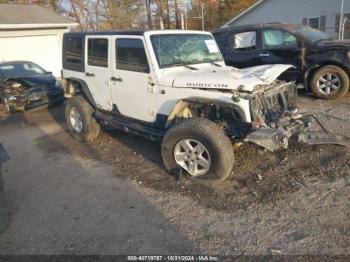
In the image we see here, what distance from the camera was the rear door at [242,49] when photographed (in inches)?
335

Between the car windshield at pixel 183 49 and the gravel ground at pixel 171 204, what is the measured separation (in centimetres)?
155

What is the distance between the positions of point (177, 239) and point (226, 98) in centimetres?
172

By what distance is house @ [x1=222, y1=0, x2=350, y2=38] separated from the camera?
1909 centimetres

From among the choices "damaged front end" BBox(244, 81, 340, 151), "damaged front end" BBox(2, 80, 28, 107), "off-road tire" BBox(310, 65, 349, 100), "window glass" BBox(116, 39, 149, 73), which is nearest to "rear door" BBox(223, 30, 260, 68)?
"off-road tire" BBox(310, 65, 349, 100)

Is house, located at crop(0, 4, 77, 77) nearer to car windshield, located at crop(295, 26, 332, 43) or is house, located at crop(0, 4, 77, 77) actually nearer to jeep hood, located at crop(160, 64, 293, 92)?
car windshield, located at crop(295, 26, 332, 43)

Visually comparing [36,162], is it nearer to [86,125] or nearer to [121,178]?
[86,125]

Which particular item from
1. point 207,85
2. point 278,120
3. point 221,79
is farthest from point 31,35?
point 278,120

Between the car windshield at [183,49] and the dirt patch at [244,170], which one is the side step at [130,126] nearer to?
the dirt patch at [244,170]

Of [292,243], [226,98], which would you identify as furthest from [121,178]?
[292,243]

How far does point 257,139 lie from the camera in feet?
12.0

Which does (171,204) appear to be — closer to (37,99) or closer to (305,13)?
(37,99)

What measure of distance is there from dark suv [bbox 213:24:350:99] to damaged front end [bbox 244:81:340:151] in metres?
3.23

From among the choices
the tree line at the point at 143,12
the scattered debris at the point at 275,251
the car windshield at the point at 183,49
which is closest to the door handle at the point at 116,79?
the car windshield at the point at 183,49

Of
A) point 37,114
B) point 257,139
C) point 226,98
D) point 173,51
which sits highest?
point 173,51
